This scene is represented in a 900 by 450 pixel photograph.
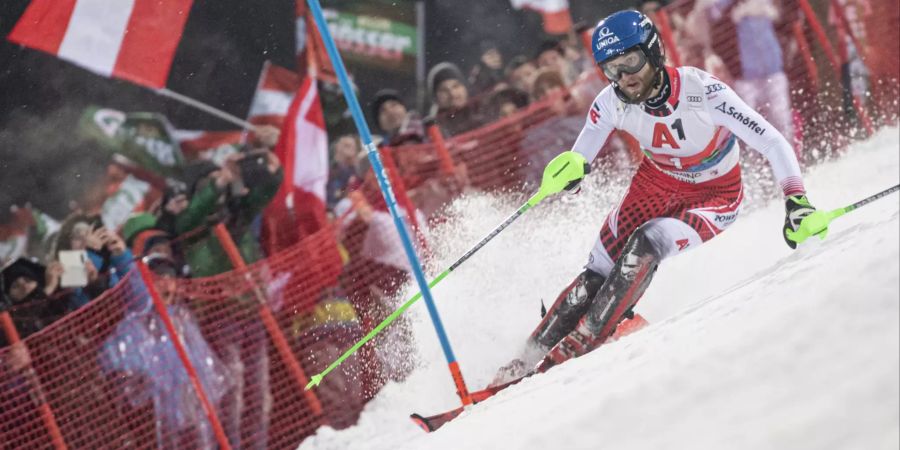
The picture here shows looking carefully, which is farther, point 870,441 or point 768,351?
point 768,351

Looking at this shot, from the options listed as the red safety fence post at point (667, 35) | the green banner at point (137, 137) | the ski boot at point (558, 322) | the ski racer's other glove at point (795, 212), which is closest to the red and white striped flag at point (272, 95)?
the green banner at point (137, 137)

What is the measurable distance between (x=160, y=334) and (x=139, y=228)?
40.0 inches

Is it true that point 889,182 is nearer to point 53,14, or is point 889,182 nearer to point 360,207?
point 360,207

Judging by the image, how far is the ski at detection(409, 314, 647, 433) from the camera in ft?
12.5

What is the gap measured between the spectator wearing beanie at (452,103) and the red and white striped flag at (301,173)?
2.69ft

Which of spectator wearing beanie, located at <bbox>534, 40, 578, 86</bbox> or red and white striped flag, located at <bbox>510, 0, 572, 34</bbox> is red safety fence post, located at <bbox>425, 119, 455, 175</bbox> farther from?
red and white striped flag, located at <bbox>510, 0, 572, 34</bbox>

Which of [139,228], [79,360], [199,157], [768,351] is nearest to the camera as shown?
[768,351]

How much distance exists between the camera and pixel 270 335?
5.00m

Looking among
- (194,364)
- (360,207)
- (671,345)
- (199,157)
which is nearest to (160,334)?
(194,364)

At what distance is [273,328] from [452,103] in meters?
1.81

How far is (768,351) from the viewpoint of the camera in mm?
2311

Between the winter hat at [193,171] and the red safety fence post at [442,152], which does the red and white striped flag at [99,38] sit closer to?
the winter hat at [193,171]

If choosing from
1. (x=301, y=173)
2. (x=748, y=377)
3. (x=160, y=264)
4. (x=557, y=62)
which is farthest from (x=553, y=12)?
(x=748, y=377)

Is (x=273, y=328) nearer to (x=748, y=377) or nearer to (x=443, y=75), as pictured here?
(x=443, y=75)
